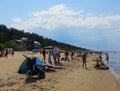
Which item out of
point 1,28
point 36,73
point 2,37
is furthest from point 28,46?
point 36,73

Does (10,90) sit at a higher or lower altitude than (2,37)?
lower

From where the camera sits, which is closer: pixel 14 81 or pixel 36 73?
pixel 14 81

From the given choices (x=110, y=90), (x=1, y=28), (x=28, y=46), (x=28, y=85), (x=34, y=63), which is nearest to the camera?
(x=28, y=85)

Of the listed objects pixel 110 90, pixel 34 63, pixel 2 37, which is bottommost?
pixel 110 90

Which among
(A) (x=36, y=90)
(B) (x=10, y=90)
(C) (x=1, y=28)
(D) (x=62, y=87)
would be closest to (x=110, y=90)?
(D) (x=62, y=87)

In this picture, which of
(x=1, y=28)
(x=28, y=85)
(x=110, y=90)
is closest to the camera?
(x=28, y=85)

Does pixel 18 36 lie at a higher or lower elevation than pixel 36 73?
higher

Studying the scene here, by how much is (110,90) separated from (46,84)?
374cm

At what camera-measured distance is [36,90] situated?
44.9ft

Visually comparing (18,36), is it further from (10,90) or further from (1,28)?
(10,90)

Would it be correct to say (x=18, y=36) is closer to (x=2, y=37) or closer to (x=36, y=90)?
(x=2, y=37)

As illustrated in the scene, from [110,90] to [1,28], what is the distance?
353 ft

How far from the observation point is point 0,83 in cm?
1517

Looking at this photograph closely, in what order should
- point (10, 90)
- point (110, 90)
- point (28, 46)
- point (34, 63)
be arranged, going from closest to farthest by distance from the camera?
point (10, 90), point (110, 90), point (34, 63), point (28, 46)
